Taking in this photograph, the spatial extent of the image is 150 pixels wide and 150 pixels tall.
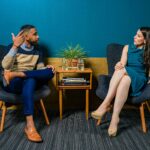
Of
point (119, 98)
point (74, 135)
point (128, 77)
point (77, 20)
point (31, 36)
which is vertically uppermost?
point (77, 20)

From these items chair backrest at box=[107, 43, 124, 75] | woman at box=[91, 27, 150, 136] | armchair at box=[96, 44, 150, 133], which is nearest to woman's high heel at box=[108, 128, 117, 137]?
woman at box=[91, 27, 150, 136]

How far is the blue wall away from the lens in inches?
138

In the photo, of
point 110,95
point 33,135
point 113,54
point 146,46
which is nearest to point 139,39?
point 146,46

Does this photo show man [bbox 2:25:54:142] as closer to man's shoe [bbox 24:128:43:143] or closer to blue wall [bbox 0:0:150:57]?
man's shoe [bbox 24:128:43:143]

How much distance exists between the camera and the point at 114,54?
3320mm

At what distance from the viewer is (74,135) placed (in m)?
2.72

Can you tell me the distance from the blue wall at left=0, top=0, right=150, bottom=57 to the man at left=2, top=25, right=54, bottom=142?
483 mm

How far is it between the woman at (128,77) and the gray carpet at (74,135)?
0.57 feet

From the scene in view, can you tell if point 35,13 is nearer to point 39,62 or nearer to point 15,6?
point 15,6

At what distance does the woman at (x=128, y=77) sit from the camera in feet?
8.97

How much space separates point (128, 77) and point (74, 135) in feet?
2.68

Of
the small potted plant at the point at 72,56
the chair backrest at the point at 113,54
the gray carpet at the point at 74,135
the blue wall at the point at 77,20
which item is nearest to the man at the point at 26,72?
the gray carpet at the point at 74,135

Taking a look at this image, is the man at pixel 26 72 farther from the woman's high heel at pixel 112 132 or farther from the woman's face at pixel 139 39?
the woman's face at pixel 139 39

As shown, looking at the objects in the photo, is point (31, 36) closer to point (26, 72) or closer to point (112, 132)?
point (26, 72)
